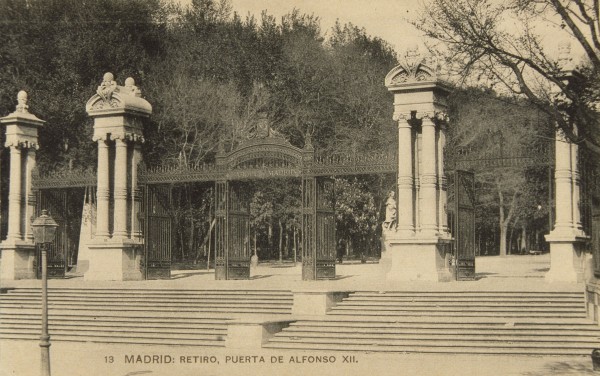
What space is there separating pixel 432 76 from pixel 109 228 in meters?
10.4

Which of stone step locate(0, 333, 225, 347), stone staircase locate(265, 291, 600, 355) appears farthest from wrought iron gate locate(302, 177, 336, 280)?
stone step locate(0, 333, 225, 347)

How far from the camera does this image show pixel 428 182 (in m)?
21.2

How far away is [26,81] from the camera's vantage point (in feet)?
126

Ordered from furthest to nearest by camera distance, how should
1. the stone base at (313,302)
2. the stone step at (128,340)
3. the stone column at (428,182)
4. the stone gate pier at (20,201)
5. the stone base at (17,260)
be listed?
the stone gate pier at (20,201) → the stone base at (17,260) → the stone column at (428,182) → the stone base at (313,302) → the stone step at (128,340)

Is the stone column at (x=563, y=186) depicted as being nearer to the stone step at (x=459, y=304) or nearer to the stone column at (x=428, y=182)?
the stone column at (x=428, y=182)

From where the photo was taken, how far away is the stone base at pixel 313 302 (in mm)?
17938

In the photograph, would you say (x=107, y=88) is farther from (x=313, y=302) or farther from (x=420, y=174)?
(x=313, y=302)

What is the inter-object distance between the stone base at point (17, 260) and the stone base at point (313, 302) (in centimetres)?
1159

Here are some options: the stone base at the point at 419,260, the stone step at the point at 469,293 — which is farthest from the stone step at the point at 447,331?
the stone base at the point at 419,260

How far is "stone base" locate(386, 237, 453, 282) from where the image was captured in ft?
68.0

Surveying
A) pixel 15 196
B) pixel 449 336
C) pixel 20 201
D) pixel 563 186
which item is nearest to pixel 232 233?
pixel 20 201

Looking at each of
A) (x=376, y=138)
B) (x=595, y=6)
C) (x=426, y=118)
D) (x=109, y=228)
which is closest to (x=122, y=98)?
(x=109, y=228)

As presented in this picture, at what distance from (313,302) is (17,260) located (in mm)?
12187

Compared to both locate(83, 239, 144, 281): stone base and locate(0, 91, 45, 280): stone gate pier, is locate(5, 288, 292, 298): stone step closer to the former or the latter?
→ locate(83, 239, 144, 281): stone base
